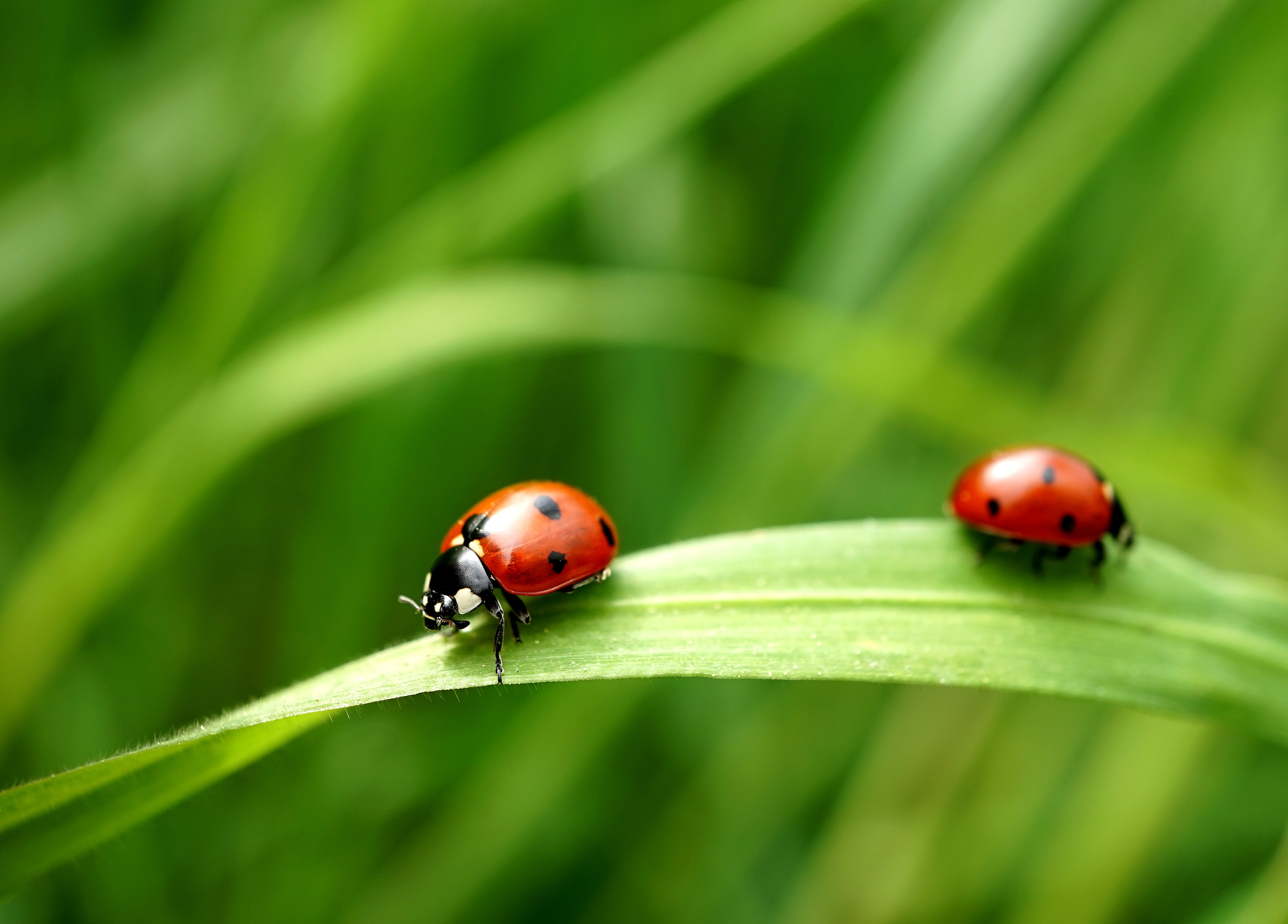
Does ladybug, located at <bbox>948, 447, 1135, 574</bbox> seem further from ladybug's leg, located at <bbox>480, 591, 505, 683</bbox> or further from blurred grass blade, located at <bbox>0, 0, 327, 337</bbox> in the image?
blurred grass blade, located at <bbox>0, 0, 327, 337</bbox>

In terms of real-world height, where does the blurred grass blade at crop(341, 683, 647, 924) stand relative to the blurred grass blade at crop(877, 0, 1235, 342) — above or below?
below

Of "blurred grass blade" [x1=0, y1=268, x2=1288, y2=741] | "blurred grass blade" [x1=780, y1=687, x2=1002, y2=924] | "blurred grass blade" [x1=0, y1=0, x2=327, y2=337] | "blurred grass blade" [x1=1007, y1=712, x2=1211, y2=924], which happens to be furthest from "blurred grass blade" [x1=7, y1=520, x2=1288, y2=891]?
"blurred grass blade" [x1=0, y1=0, x2=327, y2=337]

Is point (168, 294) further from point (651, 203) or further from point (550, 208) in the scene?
point (651, 203)

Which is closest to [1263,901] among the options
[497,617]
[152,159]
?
[497,617]

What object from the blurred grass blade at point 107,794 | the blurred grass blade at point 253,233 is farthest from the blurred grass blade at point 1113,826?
the blurred grass blade at point 253,233

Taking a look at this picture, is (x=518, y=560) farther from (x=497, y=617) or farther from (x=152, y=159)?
(x=152, y=159)
